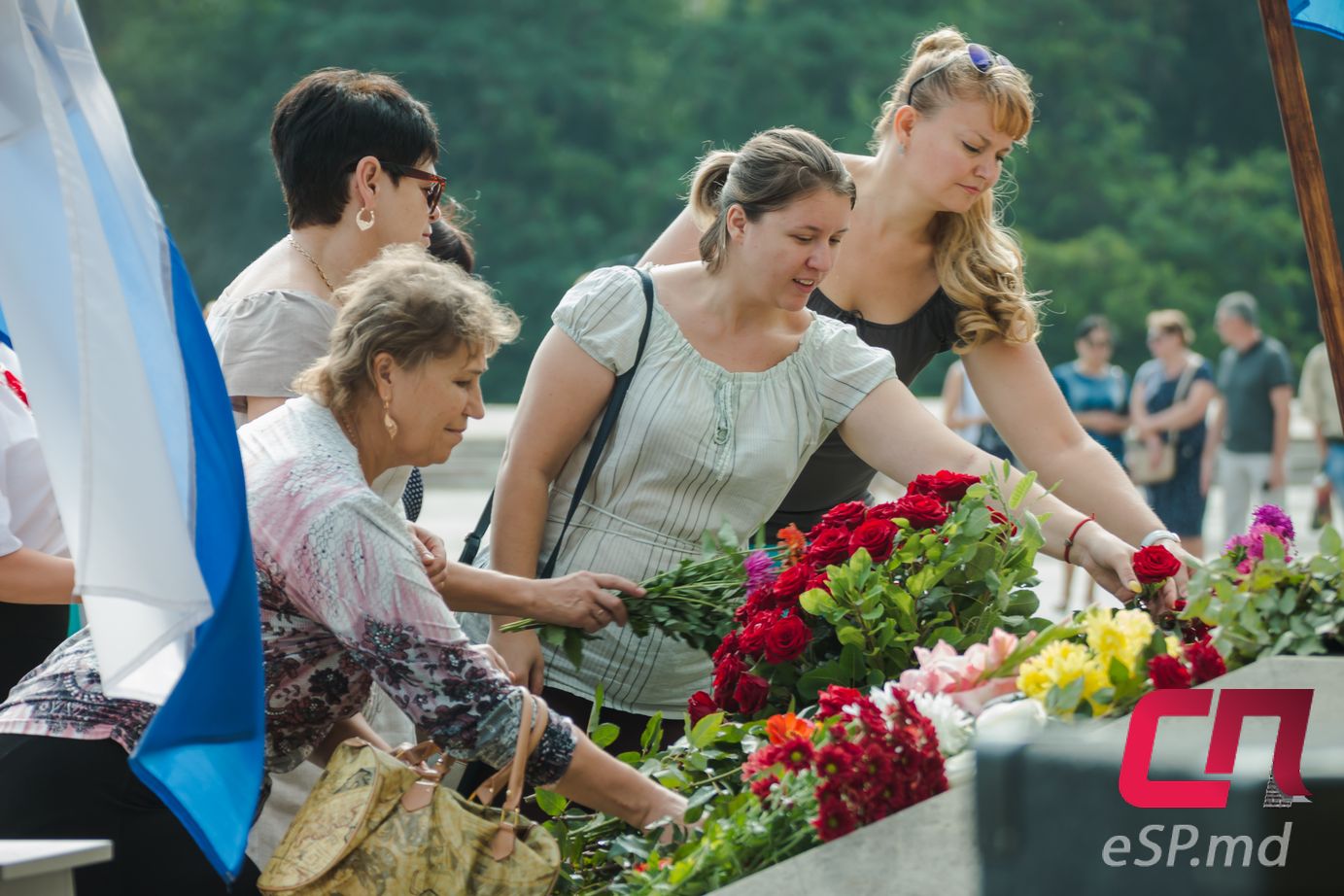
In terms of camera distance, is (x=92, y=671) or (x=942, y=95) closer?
(x=92, y=671)

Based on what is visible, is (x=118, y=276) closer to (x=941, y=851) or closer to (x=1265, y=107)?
(x=941, y=851)

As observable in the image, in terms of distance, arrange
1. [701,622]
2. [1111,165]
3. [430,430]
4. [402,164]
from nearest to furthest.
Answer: [430,430] → [701,622] → [402,164] → [1111,165]

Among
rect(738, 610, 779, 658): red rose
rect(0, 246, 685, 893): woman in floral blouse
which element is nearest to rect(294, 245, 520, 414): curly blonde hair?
rect(0, 246, 685, 893): woman in floral blouse

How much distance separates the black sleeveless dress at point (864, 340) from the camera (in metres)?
3.41

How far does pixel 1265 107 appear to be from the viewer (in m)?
32.1

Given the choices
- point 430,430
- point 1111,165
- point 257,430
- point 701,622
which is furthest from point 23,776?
point 1111,165

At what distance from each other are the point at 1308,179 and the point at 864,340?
94 cm

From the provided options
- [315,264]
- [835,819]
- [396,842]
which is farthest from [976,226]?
[396,842]

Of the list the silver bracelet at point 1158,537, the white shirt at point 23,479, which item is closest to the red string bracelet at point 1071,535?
the silver bracelet at point 1158,537

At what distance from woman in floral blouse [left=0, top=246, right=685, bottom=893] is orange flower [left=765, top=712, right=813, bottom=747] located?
0.60 ft

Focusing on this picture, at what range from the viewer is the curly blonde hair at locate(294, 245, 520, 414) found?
7.52ft

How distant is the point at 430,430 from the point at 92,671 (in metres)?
0.57

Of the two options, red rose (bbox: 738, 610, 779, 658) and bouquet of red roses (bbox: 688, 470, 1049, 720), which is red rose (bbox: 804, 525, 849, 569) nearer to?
bouquet of red roses (bbox: 688, 470, 1049, 720)

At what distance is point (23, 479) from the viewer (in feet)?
9.82
